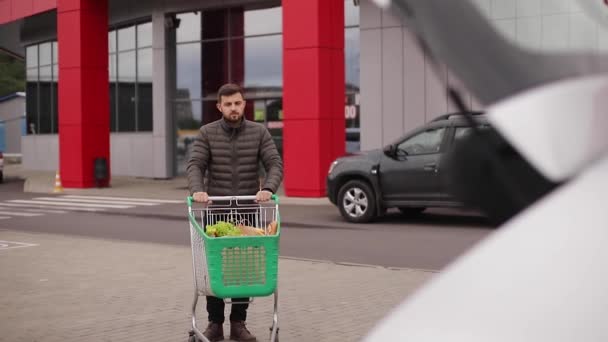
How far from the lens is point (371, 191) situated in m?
15.0

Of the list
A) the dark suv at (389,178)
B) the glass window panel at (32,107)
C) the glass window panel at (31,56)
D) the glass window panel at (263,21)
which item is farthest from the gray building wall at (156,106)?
the dark suv at (389,178)

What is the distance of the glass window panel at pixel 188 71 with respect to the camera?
96.4 ft

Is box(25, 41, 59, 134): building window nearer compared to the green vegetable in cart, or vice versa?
the green vegetable in cart

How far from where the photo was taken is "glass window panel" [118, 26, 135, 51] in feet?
104

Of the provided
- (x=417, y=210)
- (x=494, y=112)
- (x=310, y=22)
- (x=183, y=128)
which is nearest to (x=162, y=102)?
(x=183, y=128)

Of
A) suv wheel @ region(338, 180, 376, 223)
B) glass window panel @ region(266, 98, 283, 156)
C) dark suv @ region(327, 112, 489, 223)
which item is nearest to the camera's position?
dark suv @ region(327, 112, 489, 223)

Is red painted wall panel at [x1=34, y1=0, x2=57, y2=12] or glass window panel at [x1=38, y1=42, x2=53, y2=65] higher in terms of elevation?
red painted wall panel at [x1=34, y1=0, x2=57, y2=12]

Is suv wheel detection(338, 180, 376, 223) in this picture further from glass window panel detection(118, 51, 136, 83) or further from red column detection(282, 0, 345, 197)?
glass window panel detection(118, 51, 136, 83)

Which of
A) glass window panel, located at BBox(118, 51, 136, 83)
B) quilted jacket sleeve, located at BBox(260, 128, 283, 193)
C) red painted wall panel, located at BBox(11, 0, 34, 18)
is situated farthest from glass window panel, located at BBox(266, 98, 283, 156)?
quilted jacket sleeve, located at BBox(260, 128, 283, 193)

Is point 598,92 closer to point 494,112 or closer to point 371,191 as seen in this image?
point 494,112

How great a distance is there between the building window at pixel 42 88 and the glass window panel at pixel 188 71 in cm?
953

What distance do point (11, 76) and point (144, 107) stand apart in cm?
5234

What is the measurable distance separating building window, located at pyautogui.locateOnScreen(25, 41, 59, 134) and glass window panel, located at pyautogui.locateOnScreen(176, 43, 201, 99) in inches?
375

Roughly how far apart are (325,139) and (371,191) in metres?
5.09
